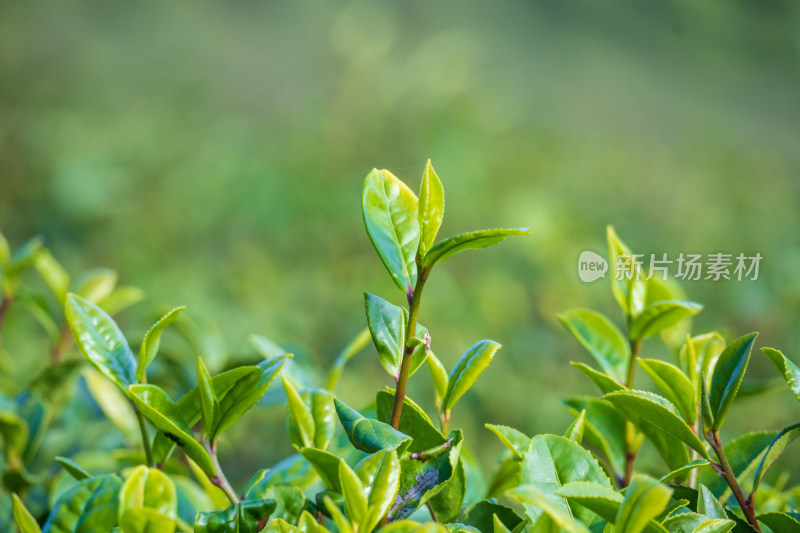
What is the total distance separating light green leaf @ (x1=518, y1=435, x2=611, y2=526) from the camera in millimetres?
304

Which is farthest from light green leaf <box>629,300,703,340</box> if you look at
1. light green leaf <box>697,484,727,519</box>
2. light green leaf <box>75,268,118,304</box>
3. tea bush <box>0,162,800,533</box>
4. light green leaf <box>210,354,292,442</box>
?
light green leaf <box>75,268,118,304</box>

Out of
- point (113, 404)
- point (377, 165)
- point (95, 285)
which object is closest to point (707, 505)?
point (113, 404)

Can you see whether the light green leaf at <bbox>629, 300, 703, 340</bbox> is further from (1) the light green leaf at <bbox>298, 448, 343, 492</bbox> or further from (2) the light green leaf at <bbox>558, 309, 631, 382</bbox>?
(1) the light green leaf at <bbox>298, 448, 343, 492</bbox>

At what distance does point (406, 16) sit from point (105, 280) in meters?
2.83

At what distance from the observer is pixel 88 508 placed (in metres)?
0.31

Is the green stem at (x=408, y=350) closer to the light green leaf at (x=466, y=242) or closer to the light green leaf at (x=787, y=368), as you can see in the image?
the light green leaf at (x=466, y=242)

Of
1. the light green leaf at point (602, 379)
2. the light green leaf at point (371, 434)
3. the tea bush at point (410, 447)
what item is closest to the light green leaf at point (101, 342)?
the tea bush at point (410, 447)

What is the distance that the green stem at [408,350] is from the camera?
31 centimetres

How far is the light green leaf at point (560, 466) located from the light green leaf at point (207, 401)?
140 millimetres

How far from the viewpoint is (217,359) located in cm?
65

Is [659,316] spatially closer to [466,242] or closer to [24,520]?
[466,242]

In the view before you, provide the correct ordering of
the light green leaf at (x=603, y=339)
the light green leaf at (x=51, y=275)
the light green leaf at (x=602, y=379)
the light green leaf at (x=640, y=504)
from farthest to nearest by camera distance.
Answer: the light green leaf at (x=51, y=275) → the light green leaf at (x=603, y=339) → the light green leaf at (x=602, y=379) → the light green leaf at (x=640, y=504)

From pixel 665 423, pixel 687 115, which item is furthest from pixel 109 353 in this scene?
pixel 687 115

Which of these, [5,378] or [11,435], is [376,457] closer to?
[11,435]
